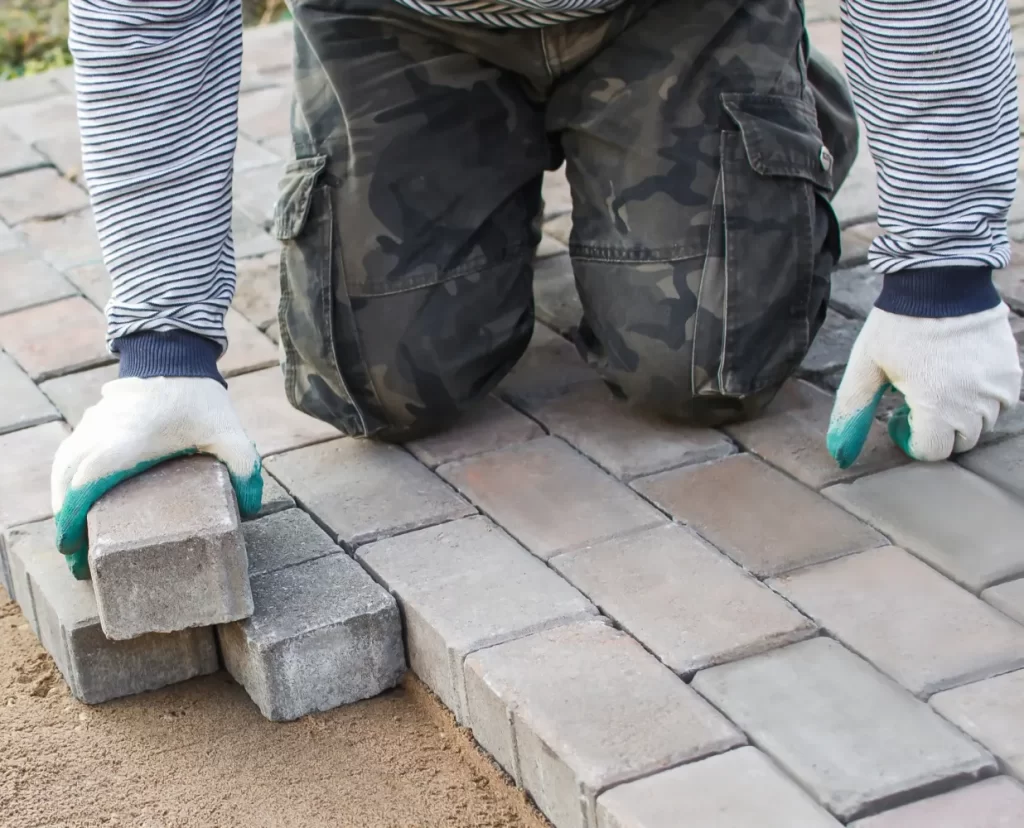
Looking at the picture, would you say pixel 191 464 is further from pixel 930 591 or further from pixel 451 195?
pixel 930 591

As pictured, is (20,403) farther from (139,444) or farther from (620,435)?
(620,435)

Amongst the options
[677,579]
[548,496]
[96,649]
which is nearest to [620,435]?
[548,496]

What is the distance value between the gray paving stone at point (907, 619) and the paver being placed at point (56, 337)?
142 cm

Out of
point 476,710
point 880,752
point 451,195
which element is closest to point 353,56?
point 451,195

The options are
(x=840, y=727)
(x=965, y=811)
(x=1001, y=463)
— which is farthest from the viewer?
(x=1001, y=463)

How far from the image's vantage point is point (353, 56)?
235 centimetres

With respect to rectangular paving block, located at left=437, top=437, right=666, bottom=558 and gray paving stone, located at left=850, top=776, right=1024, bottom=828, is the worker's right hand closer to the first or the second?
rectangular paving block, located at left=437, top=437, right=666, bottom=558

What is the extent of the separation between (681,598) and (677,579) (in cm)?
5

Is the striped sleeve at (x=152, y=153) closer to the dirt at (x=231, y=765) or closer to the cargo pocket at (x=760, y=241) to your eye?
the dirt at (x=231, y=765)

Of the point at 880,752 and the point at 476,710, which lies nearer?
the point at 880,752

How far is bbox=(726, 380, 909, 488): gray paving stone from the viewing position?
213cm

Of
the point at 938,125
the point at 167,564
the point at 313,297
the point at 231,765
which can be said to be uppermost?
the point at 938,125

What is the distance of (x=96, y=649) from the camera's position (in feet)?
6.31

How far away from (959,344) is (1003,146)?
28 centimetres
